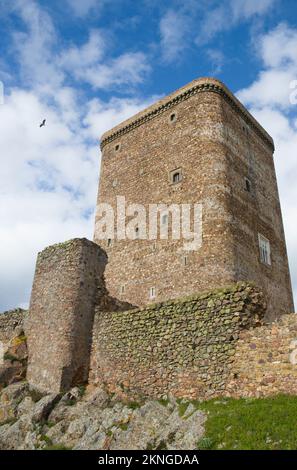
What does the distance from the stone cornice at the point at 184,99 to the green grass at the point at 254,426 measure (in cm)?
1792

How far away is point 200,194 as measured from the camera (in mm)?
19719

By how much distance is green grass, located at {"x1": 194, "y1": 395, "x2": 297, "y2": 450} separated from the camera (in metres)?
6.90

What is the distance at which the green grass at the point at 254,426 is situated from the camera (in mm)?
6902

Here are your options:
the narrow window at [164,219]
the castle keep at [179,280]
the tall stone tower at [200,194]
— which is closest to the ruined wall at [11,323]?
the castle keep at [179,280]

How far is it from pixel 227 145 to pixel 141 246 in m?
6.91

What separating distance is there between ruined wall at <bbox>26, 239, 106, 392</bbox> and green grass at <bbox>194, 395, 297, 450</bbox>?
570 cm

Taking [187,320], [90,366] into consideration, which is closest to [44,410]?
[90,366]

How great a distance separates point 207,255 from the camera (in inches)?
715

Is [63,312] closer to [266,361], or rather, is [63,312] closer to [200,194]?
[266,361]

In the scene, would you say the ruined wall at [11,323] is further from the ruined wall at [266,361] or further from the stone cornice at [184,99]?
the stone cornice at [184,99]

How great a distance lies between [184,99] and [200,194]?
665 cm

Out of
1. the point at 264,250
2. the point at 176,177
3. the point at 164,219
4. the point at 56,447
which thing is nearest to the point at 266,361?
the point at 56,447

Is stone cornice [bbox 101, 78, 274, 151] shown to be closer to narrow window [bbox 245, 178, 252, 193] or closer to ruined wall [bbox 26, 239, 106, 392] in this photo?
narrow window [bbox 245, 178, 252, 193]

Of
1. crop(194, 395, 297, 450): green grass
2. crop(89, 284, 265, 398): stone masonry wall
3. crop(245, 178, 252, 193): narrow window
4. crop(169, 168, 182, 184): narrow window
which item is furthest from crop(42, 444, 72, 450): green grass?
crop(245, 178, 252, 193): narrow window
